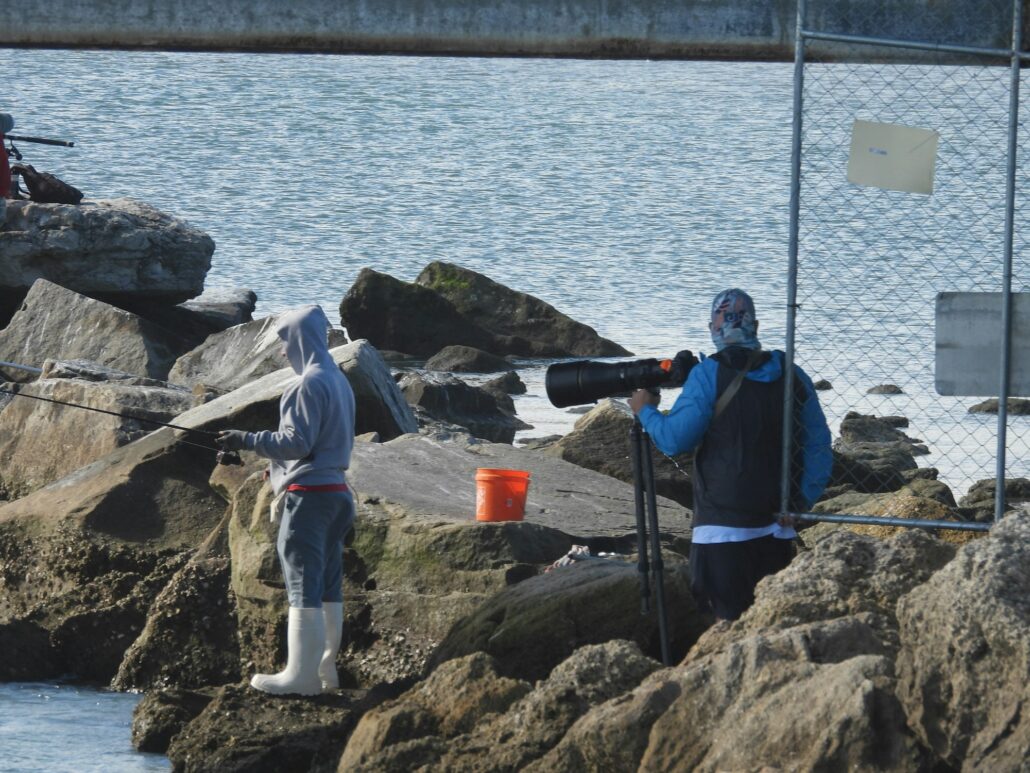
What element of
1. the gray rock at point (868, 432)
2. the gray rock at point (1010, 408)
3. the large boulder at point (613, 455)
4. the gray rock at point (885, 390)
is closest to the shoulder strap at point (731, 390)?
the large boulder at point (613, 455)

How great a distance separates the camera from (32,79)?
128ft

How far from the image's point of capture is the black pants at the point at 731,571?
→ 246 inches

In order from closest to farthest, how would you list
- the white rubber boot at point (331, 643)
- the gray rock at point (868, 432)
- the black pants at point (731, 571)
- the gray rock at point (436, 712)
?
the gray rock at point (436, 712) < the black pants at point (731, 571) < the white rubber boot at point (331, 643) < the gray rock at point (868, 432)

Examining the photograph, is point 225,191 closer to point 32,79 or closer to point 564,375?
point 32,79

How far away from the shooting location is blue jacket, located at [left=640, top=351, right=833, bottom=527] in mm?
6086

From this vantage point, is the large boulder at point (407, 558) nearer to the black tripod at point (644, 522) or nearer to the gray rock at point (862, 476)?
the black tripod at point (644, 522)

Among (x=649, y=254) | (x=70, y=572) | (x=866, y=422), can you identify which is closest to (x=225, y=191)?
(x=649, y=254)

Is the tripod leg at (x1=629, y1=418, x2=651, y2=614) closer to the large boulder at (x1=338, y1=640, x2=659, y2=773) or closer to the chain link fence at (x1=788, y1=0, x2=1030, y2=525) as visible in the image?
the large boulder at (x1=338, y1=640, x2=659, y2=773)

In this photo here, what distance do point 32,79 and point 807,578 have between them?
1402 inches

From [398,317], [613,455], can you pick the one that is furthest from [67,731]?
[398,317]

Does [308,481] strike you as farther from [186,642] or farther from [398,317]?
[398,317]

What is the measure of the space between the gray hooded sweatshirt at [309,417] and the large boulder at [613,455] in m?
4.26

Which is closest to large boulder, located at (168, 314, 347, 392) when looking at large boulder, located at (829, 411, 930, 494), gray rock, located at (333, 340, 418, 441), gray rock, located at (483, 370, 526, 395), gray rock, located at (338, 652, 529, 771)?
gray rock, located at (333, 340, 418, 441)

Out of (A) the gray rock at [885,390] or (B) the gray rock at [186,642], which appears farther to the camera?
(A) the gray rock at [885,390]
